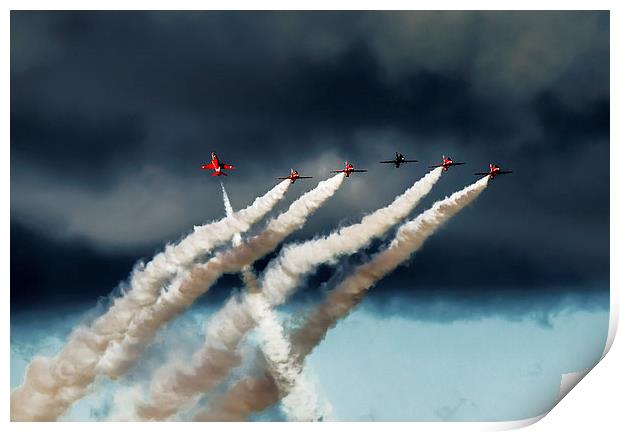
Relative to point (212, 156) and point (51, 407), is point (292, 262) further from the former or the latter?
point (51, 407)

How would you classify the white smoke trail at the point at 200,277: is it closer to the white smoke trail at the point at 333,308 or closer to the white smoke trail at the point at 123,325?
the white smoke trail at the point at 123,325

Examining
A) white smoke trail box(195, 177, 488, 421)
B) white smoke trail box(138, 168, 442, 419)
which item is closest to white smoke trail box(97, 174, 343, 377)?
white smoke trail box(138, 168, 442, 419)

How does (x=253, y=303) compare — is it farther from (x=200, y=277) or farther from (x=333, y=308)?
(x=333, y=308)

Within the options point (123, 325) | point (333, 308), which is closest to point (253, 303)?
point (333, 308)

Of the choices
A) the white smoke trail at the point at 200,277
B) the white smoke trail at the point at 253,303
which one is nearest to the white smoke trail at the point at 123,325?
the white smoke trail at the point at 200,277

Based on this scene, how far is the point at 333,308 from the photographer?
113 meters

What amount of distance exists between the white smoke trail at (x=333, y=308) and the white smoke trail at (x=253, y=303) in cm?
139

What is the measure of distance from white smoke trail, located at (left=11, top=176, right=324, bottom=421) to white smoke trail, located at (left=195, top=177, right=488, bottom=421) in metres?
6.58

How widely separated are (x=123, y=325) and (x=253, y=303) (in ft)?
32.9

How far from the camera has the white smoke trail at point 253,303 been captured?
112 metres

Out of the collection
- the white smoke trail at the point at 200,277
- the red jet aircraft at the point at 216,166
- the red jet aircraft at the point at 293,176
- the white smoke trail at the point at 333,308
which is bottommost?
the white smoke trail at the point at 333,308

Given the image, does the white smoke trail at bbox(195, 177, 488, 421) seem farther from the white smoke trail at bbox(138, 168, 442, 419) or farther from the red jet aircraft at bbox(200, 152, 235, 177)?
the red jet aircraft at bbox(200, 152, 235, 177)

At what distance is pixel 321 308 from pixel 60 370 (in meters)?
20.6
